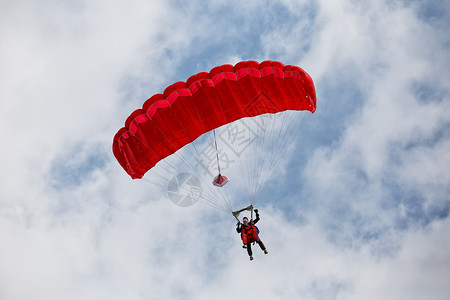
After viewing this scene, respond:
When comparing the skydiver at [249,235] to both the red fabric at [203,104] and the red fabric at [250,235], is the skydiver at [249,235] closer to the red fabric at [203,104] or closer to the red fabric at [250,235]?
the red fabric at [250,235]

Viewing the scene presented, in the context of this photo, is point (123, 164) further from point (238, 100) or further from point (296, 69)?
point (296, 69)

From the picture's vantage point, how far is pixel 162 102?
19891 millimetres

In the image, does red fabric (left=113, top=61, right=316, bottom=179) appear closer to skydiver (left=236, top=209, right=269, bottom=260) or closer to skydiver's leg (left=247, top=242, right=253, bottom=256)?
skydiver (left=236, top=209, right=269, bottom=260)

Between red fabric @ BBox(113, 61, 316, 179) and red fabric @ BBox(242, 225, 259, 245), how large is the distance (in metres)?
3.94

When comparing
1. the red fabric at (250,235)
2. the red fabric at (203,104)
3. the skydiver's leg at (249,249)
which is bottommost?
the skydiver's leg at (249,249)

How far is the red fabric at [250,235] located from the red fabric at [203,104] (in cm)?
394

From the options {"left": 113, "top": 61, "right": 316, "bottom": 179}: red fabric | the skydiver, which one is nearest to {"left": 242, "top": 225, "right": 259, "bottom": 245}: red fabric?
the skydiver

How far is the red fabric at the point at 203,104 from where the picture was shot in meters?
19.9

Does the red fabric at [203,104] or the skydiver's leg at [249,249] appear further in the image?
the red fabric at [203,104]

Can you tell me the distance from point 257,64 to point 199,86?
88.7 inches

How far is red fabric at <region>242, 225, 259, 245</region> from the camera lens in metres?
19.9

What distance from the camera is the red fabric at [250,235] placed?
784 inches

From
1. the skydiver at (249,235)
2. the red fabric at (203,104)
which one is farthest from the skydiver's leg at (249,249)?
the red fabric at (203,104)

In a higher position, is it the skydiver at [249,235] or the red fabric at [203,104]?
the red fabric at [203,104]
